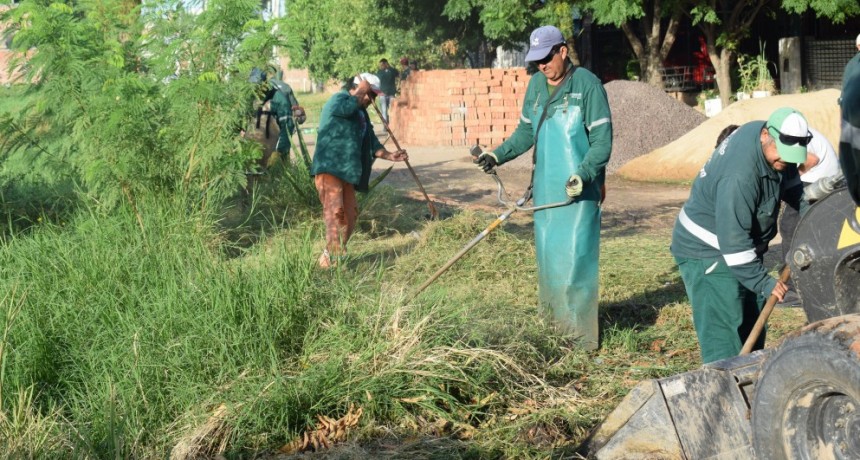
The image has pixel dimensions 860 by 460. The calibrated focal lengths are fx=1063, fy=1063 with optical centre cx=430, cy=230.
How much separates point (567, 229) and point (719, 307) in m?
1.26

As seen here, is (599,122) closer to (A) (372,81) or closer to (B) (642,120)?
(A) (372,81)

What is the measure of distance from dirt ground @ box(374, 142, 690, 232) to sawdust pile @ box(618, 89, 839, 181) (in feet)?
1.30

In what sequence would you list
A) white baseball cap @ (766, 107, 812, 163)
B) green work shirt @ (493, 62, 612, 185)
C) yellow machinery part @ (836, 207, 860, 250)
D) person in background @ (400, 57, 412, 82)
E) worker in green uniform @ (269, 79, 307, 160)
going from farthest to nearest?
person in background @ (400, 57, 412, 82) < worker in green uniform @ (269, 79, 307, 160) < green work shirt @ (493, 62, 612, 185) < white baseball cap @ (766, 107, 812, 163) < yellow machinery part @ (836, 207, 860, 250)

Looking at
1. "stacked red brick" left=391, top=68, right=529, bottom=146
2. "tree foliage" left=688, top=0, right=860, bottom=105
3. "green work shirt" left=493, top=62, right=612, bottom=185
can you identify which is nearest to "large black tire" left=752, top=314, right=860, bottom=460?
"green work shirt" left=493, top=62, right=612, bottom=185

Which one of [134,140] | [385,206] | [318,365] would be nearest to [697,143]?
[385,206]

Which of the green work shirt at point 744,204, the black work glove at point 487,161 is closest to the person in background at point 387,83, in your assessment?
the black work glove at point 487,161

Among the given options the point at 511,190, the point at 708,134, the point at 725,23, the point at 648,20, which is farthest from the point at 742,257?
the point at 648,20

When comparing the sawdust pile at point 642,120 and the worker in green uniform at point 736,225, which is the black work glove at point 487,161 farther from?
the sawdust pile at point 642,120

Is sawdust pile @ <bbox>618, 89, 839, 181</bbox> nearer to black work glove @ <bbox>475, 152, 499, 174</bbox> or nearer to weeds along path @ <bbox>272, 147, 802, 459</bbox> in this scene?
weeds along path @ <bbox>272, 147, 802, 459</bbox>

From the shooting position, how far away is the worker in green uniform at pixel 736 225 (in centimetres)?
471

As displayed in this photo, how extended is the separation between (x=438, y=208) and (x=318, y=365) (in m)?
Result: 7.11

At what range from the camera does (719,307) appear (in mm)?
5180

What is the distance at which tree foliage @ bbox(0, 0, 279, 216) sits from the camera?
8.27 metres

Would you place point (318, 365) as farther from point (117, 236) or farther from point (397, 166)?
point (397, 166)
